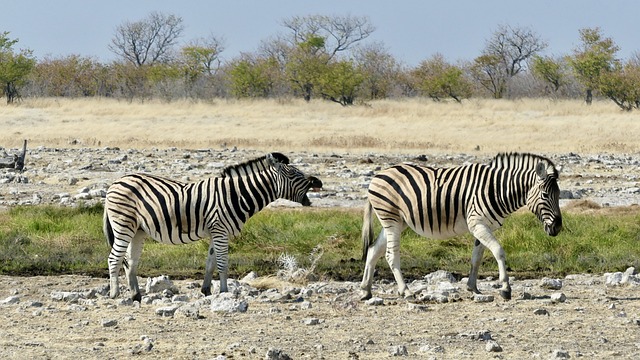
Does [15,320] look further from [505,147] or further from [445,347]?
[505,147]

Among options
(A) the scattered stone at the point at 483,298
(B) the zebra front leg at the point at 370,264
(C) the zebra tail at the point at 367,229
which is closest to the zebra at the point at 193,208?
(C) the zebra tail at the point at 367,229

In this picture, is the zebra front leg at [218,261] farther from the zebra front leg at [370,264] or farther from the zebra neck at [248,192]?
the zebra front leg at [370,264]

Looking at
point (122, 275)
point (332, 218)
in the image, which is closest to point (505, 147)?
point (332, 218)

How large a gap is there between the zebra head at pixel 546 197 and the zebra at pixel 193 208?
2216mm

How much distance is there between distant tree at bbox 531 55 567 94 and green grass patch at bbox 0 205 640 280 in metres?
53.8

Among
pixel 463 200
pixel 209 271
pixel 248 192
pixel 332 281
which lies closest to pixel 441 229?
pixel 463 200

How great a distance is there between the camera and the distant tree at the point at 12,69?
200 feet

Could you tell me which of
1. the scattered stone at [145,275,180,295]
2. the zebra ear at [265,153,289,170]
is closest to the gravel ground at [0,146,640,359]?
the scattered stone at [145,275,180,295]

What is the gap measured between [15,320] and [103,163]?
19.3 metres

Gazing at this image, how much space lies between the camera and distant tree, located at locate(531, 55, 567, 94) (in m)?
71.3

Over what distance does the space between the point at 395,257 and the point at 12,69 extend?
53.4 metres

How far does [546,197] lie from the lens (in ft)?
37.6

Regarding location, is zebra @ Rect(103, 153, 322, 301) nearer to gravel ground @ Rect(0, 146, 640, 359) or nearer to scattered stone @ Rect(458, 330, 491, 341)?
gravel ground @ Rect(0, 146, 640, 359)

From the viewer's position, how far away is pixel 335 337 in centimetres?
955
